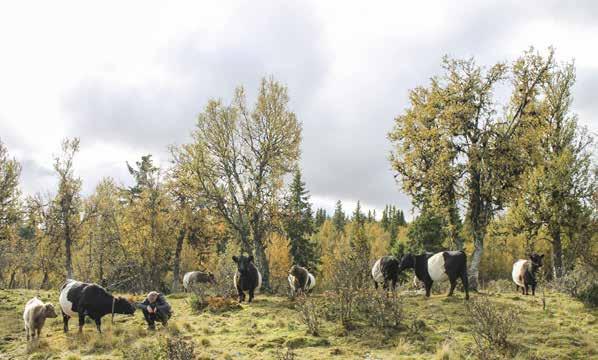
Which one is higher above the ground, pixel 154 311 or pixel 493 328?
pixel 493 328

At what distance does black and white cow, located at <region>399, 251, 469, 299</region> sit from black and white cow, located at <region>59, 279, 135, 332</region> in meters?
11.4

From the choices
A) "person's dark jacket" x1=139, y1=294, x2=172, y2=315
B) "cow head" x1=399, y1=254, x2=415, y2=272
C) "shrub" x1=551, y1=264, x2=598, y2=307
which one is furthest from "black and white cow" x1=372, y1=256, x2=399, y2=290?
"person's dark jacket" x1=139, y1=294, x2=172, y2=315

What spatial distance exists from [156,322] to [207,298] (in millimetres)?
3224

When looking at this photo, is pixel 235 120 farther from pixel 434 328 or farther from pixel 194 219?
pixel 434 328

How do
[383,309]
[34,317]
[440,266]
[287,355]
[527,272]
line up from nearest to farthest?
[287,355] < [383,309] < [34,317] < [440,266] < [527,272]

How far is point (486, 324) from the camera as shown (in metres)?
10.4

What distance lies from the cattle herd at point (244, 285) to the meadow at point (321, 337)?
70 cm

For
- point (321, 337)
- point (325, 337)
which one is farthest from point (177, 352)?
point (325, 337)

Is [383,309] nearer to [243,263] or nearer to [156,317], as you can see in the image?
[156,317]

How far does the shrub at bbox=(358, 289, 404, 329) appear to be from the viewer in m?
12.7

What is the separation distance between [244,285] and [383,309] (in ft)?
30.6

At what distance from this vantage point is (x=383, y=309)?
506 inches

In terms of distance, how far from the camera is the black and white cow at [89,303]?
15102mm

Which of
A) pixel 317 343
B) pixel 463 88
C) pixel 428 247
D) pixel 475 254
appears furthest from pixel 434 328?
pixel 428 247
